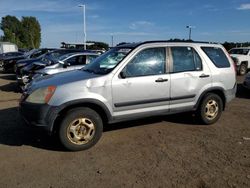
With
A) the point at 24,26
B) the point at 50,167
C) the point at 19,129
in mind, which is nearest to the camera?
the point at 50,167

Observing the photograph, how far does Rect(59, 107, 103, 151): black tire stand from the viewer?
4684mm

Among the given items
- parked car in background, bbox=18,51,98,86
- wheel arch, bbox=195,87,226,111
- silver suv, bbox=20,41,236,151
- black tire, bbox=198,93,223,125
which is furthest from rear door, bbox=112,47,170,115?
parked car in background, bbox=18,51,98,86

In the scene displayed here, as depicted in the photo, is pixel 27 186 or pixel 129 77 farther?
pixel 129 77

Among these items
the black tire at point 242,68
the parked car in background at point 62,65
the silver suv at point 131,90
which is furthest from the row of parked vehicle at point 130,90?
the black tire at point 242,68

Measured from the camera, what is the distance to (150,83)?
525 cm

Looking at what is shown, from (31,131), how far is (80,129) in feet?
4.99

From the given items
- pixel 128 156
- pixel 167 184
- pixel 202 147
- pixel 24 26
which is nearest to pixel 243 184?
pixel 167 184

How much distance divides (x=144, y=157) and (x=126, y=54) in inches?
73.1

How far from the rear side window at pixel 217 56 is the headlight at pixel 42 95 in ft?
10.7

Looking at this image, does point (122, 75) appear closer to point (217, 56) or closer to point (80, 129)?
point (80, 129)

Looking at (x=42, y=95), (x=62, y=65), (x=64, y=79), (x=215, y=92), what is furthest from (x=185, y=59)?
(x=62, y=65)

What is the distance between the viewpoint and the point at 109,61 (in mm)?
5695

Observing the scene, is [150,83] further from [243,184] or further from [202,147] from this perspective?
[243,184]

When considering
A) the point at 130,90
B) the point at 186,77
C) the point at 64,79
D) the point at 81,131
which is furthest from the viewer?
the point at 186,77
